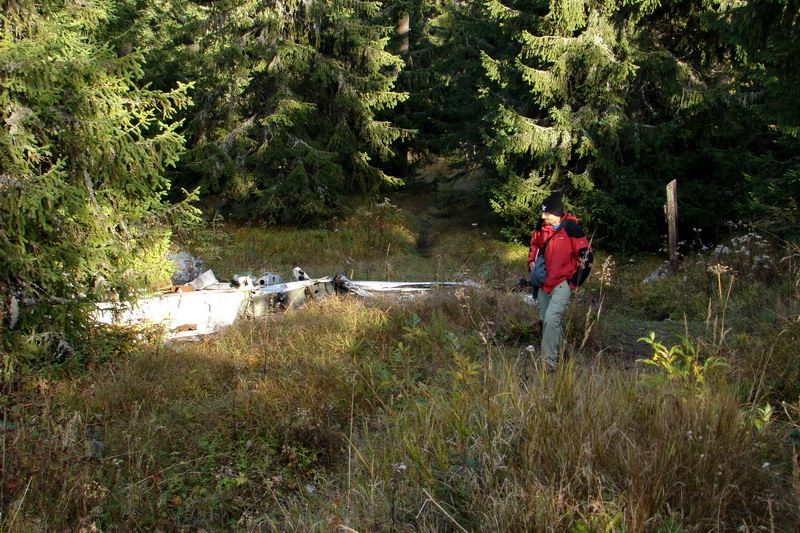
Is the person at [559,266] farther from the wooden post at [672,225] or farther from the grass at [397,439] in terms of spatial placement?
the wooden post at [672,225]

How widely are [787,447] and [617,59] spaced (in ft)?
41.0

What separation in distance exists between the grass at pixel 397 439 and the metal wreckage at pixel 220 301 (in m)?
0.86

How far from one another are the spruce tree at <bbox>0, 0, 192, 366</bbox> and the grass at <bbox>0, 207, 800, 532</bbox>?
698 millimetres

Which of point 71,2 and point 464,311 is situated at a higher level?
point 71,2

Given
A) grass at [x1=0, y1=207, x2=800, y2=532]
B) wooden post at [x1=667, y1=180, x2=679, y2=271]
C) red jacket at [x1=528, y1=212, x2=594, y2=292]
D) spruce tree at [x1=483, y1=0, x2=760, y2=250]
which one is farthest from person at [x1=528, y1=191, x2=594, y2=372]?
spruce tree at [x1=483, y1=0, x2=760, y2=250]

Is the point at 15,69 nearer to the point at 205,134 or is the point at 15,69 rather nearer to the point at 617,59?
the point at 205,134

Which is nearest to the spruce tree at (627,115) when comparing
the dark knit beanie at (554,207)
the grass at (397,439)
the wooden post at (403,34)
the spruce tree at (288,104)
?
the spruce tree at (288,104)

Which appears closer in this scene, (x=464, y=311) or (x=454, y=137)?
(x=464, y=311)

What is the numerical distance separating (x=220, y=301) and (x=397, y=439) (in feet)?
16.7

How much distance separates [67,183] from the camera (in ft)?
18.5

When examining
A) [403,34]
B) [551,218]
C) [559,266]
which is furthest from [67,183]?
[403,34]

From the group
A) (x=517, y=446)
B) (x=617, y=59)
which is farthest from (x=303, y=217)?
(x=517, y=446)

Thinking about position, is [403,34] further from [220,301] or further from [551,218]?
[551,218]

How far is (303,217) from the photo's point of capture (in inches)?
612
